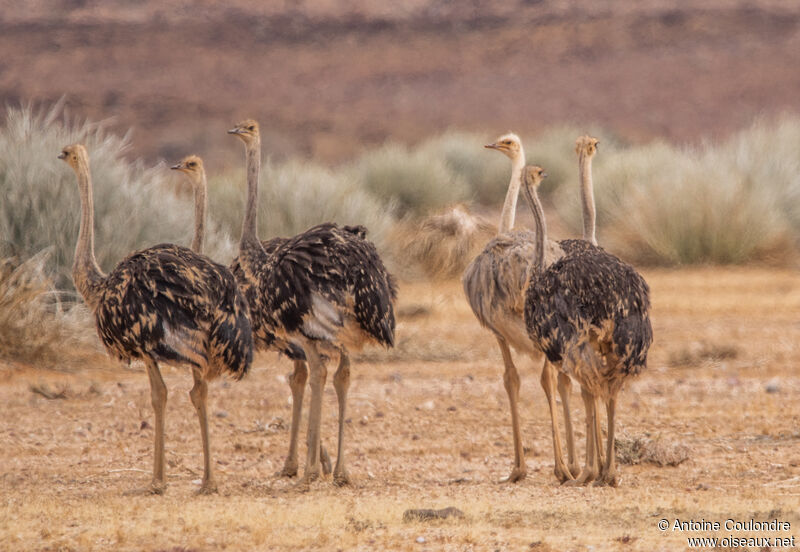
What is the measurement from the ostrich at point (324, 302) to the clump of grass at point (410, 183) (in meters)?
12.0

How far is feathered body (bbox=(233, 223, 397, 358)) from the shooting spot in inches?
282

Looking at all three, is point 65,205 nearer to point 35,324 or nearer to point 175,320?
point 35,324

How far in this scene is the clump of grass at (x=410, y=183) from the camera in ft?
66.1

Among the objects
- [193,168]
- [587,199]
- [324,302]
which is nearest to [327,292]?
[324,302]

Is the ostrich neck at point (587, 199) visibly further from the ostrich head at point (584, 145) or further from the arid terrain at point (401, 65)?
the arid terrain at point (401, 65)

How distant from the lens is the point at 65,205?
11938mm

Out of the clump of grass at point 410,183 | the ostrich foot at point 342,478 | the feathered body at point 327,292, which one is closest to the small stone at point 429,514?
the ostrich foot at point 342,478

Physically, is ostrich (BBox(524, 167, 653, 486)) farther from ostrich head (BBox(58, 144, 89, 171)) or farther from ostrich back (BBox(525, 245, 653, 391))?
ostrich head (BBox(58, 144, 89, 171))

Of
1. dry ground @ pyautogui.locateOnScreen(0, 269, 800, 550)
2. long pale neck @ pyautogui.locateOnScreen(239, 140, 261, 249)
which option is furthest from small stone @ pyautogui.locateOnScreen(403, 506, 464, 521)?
long pale neck @ pyautogui.locateOnScreen(239, 140, 261, 249)

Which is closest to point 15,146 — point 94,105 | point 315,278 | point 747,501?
point 315,278

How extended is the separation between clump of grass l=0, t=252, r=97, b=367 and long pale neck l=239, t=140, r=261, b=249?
294 cm

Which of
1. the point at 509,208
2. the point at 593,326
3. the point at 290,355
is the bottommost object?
the point at 290,355

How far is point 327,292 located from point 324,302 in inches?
2.1

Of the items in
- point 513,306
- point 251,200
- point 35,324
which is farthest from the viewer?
point 35,324
